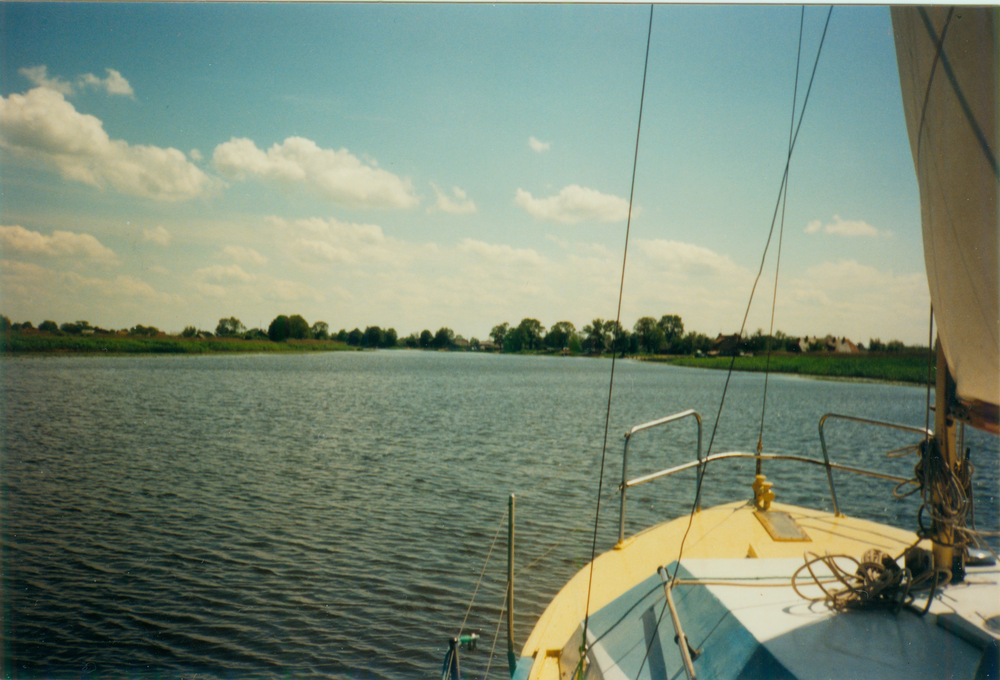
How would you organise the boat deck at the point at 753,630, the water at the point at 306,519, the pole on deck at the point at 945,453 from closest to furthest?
the boat deck at the point at 753,630
the pole on deck at the point at 945,453
the water at the point at 306,519

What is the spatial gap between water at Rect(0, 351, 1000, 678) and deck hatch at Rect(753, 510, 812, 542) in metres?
2.76

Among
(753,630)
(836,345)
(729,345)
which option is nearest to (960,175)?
(753,630)

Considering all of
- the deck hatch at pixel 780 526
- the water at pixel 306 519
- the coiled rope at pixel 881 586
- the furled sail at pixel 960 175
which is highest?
the furled sail at pixel 960 175

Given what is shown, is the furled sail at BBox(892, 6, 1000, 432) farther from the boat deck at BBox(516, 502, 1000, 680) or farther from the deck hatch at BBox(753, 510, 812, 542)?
the deck hatch at BBox(753, 510, 812, 542)

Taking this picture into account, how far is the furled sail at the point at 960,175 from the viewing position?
258cm

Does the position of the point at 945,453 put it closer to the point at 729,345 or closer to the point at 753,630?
the point at 753,630

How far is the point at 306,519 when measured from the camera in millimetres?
10156

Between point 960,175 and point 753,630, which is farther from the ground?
point 960,175

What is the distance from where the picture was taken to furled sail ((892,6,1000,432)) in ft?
8.48

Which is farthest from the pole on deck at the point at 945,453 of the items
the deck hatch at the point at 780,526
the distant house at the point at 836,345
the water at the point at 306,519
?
the distant house at the point at 836,345

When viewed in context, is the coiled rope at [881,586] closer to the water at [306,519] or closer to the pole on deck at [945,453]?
the pole on deck at [945,453]

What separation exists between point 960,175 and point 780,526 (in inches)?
122

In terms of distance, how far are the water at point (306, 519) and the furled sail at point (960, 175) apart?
4.80 m

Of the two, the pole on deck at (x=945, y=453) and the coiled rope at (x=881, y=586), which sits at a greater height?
the pole on deck at (x=945, y=453)
